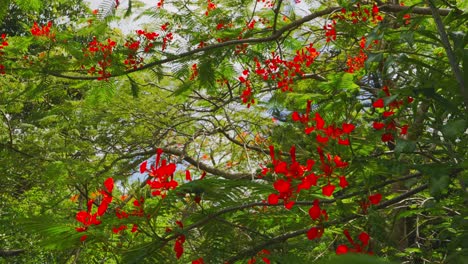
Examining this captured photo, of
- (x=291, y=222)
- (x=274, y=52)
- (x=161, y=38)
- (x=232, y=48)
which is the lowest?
(x=291, y=222)

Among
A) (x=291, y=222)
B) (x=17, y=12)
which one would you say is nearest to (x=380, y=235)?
(x=291, y=222)

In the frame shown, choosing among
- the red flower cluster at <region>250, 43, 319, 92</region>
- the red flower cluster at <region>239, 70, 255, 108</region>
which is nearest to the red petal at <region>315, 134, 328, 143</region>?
the red flower cluster at <region>250, 43, 319, 92</region>

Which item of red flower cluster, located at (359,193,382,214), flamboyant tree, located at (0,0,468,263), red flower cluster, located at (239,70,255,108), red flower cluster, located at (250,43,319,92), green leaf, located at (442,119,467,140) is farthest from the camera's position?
red flower cluster, located at (239,70,255,108)

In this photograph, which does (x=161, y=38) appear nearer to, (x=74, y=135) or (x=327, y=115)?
(x=74, y=135)

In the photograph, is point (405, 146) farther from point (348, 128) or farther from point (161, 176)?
point (161, 176)

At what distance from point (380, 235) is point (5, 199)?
5.92m

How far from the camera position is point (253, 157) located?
6031mm

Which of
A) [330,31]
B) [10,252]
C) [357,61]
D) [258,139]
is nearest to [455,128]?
[357,61]

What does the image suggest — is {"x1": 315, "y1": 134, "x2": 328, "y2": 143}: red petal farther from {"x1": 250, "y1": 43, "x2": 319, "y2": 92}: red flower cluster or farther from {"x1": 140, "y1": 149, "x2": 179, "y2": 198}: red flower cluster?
{"x1": 250, "y1": 43, "x2": 319, "y2": 92}: red flower cluster

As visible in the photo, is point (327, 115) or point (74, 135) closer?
point (327, 115)

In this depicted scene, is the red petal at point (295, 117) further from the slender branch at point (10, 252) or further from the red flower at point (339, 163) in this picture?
the slender branch at point (10, 252)

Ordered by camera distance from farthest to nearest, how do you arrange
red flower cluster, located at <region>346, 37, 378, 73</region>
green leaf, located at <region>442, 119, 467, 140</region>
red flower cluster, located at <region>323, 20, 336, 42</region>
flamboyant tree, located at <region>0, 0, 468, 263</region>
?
1. red flower cluster, located at <region>323, 20, 336, 42</region>
2. red flower cluster, located at <region>346, 37, 378, 73</region>
3. flamboyant tree, located at <region>0, 0, 468, 263</region>
4. green leaf, located at <region>442, 119, 467, 140</region>

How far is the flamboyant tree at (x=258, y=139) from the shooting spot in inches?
66.9

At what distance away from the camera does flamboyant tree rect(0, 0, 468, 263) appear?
66.9 inches
